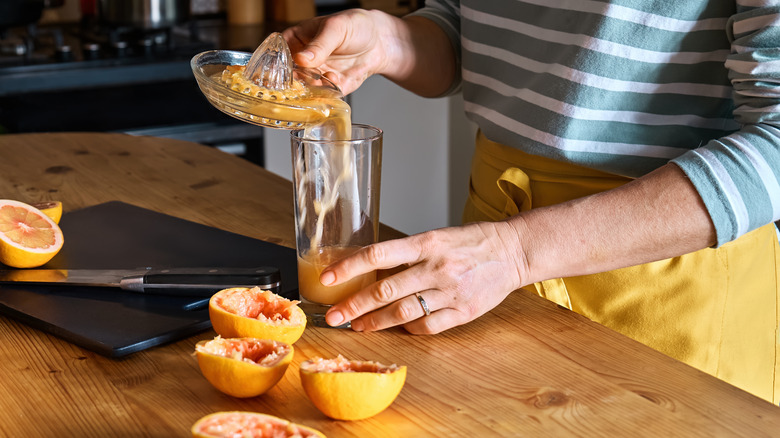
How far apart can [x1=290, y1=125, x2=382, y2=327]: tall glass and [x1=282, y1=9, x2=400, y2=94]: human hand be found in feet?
0.80

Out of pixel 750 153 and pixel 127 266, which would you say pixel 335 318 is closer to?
pixel 127 266

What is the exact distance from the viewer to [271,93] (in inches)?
35.1

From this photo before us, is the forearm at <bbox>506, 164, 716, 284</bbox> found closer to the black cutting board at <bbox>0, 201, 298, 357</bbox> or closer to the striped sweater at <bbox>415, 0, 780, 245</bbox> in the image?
the striped sweater at <bbox>415, 0, 780, 245</bbox>

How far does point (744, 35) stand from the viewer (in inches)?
34.9

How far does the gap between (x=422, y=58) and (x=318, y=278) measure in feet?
1.83

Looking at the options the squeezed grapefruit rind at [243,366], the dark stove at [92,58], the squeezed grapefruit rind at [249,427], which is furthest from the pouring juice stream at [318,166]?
the dark stove at [92,58]

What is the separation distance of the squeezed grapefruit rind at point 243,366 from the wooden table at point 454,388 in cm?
2

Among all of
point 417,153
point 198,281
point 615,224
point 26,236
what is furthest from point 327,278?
point 417,153

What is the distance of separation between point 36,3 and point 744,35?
1.96 metres

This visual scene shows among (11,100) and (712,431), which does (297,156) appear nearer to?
(712,431)

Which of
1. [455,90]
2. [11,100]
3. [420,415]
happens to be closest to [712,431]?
[420,415]

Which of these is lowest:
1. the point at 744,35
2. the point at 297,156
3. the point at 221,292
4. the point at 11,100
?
the point at 11,100

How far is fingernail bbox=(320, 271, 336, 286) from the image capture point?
82 centimetres

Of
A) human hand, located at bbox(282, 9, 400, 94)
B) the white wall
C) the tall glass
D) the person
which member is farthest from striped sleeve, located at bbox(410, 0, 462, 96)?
the white wall
